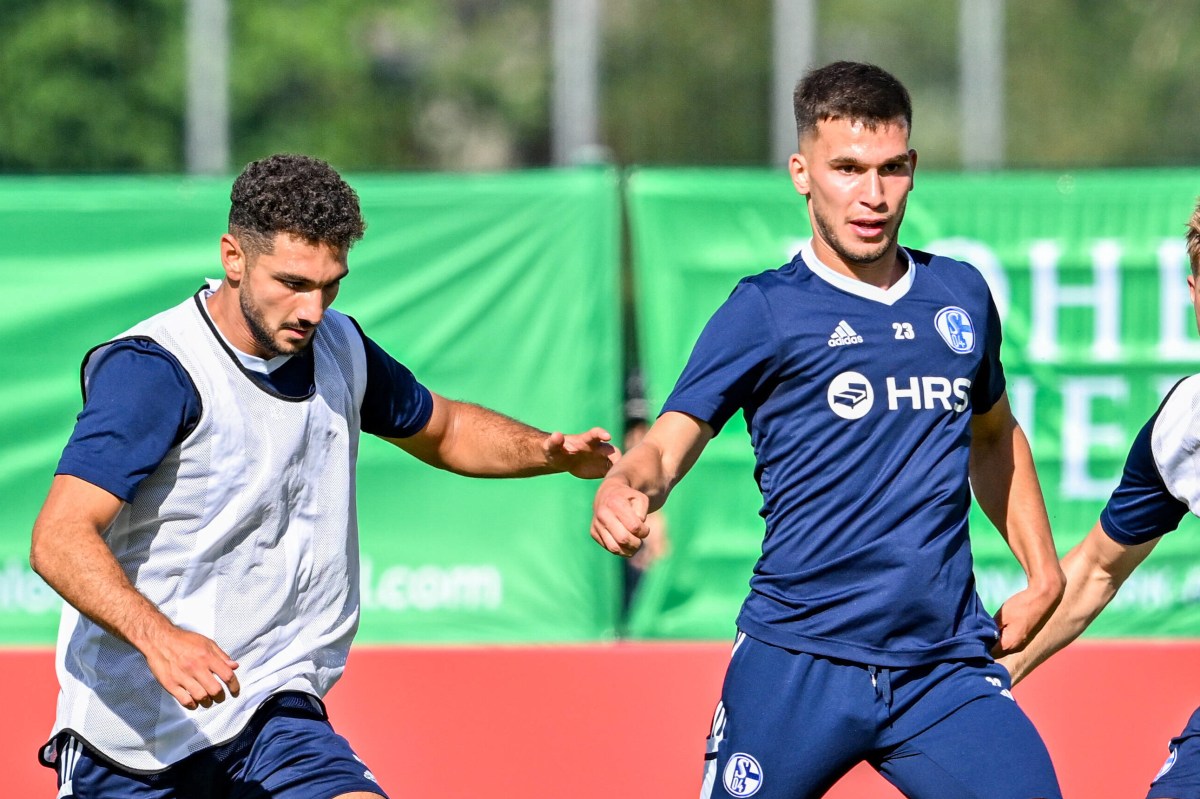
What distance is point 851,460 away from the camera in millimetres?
3637

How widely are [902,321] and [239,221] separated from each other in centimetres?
158

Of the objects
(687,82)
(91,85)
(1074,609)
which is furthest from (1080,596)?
(91,85)

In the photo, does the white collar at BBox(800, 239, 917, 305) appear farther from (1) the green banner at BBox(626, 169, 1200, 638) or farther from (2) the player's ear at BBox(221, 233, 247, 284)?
(1) the green banner at BBox(626, 169, 1200, 638)

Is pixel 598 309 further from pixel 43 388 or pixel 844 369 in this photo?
pixel 844 369

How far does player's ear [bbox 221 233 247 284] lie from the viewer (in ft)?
12.3

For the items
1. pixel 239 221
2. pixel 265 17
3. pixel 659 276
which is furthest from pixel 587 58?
pixel 239 221

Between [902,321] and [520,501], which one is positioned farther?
[520,501]

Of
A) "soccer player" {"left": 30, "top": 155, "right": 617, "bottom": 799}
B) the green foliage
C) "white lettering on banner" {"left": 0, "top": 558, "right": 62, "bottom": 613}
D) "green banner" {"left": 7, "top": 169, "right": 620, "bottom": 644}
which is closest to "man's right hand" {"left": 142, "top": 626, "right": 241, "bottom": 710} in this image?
"soccer player" {"left": 30, "top": 155, "right": 617, "bottom": 799}

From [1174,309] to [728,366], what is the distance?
503cm

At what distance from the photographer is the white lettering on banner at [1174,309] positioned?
793 centimetres

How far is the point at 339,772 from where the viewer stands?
3570 millimetres

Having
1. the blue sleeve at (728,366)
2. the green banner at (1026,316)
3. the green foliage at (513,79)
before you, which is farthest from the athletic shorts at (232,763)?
the green foliage at (513,79)

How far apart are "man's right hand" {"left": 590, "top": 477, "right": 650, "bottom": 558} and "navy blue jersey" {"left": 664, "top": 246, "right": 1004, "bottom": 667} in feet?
1.48

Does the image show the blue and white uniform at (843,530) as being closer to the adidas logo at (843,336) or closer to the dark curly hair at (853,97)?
the adidas logo at (843,336)
